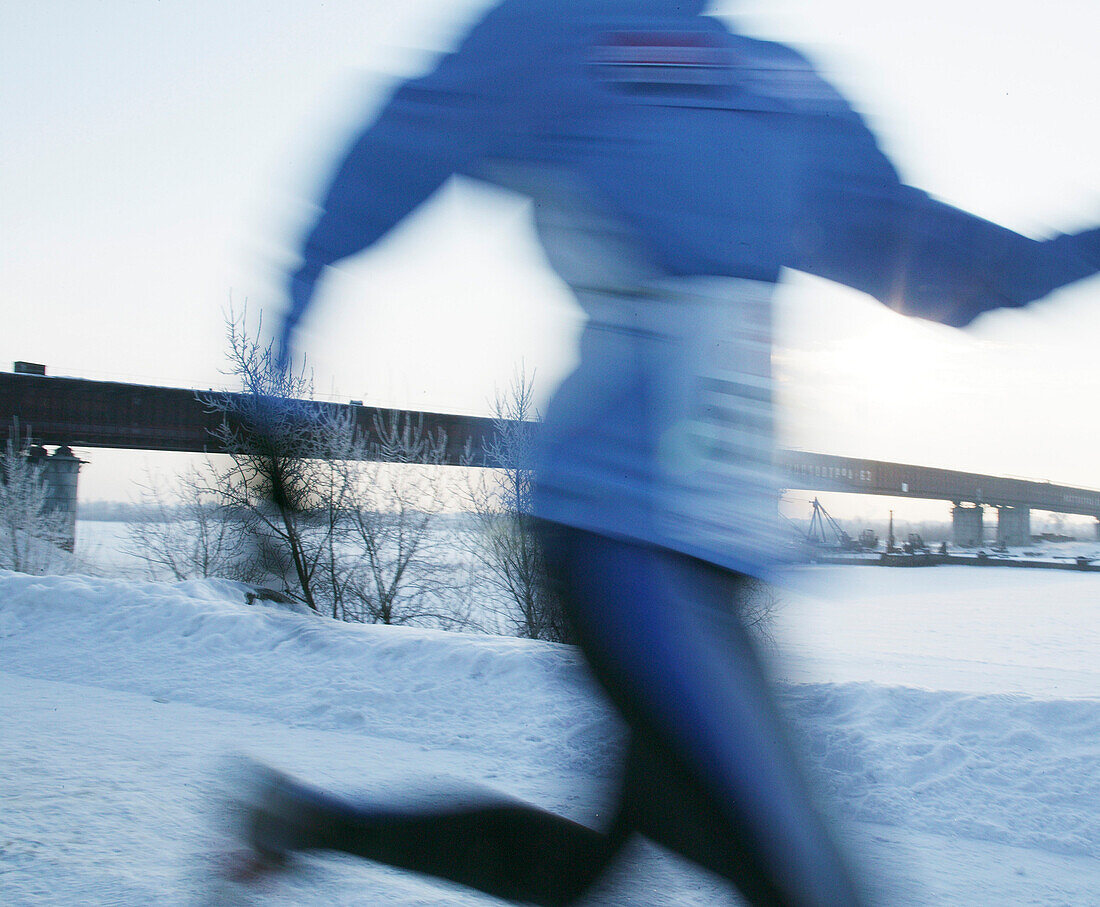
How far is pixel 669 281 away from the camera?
2.95 ft

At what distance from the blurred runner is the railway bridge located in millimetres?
145

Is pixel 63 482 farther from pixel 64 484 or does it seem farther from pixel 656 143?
pixel 656 143

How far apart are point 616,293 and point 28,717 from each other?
4.42m

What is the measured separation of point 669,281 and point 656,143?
16cm

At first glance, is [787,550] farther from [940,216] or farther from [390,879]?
[390,879]

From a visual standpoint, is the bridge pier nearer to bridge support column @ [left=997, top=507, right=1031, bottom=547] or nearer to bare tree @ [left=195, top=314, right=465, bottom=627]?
bare tree @ [left=195, top=314, right=465, bottom=627]

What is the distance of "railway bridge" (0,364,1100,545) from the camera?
3.85 feet

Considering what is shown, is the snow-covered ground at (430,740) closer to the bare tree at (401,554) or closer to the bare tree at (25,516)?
the bare tree at (401,554)

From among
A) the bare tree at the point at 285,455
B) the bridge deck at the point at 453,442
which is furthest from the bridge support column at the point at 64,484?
the bare tree at the point at 285,455

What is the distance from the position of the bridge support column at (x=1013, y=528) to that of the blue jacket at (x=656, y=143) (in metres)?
8.33

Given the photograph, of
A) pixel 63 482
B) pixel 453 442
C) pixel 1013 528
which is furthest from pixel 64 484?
pixel 1013 528

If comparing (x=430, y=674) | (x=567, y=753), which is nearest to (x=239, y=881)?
(x=567, y=753)

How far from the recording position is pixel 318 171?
1.01 meters

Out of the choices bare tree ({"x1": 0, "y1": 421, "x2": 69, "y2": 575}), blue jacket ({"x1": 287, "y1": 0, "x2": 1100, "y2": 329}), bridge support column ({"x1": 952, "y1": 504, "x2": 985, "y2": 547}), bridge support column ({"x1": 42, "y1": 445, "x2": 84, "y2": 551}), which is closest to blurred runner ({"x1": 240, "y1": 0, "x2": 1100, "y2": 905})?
blue jacket ({"x1": 287, "y1": 0, "x2": 1100, "y2": 329})
